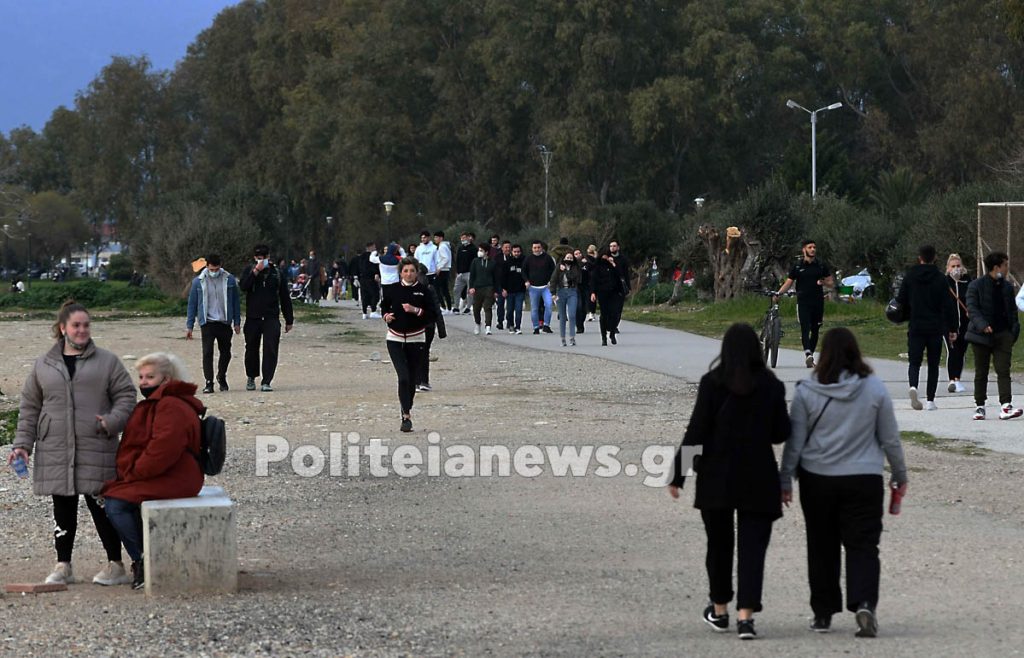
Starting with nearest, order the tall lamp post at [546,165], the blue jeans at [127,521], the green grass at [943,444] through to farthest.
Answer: the blue jeans at [127,521] < the green grass at [943,444] < the tall lamp post at [546,165]

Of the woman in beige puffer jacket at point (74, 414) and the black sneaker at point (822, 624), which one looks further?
the woman in beige puffer jacket at point (74, 414)

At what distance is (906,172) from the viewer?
171 feet

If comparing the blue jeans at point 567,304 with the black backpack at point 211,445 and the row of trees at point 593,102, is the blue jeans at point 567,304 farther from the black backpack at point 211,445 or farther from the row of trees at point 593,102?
the row of trees at point 593,102

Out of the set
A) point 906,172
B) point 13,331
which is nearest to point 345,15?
point 906,172

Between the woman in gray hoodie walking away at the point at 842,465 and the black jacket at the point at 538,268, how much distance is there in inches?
817

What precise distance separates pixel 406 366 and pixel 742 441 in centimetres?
812

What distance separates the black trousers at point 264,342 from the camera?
747 inches

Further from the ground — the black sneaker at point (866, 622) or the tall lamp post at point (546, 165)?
the tall lamp post at point (546, 165)

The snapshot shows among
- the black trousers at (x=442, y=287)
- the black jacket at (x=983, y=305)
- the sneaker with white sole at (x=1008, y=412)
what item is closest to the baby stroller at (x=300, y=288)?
the black trousers at (x=442, y=287)

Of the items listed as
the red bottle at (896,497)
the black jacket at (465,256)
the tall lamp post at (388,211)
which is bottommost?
the red bottle at (896,497)

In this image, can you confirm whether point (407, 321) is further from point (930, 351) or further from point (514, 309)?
point (514, 309)

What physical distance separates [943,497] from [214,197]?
6982 centimetres

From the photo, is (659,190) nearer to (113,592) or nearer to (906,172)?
(906,172)

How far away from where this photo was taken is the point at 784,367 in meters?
21.0
